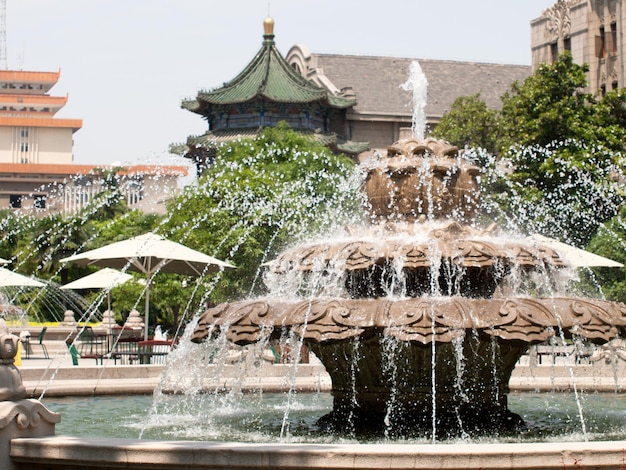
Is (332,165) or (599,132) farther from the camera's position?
(332,165)

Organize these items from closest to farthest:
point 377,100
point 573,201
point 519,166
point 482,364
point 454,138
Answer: point 482,364
point 573,201
point 519,166
point 454,138
point 377,100

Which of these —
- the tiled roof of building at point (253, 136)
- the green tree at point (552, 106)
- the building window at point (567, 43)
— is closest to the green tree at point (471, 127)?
the building window at point (567, 43)

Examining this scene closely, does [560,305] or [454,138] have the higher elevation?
[454,138]

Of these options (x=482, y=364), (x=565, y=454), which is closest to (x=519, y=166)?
(x=482, y=364)

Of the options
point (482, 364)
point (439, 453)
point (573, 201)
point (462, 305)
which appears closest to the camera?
point (439, 453)

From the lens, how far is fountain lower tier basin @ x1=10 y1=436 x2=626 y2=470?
698cm

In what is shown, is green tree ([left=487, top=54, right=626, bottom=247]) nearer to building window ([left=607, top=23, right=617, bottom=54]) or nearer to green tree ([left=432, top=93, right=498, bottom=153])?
green tree ([left=432, top=93, right=498, bottom=153])

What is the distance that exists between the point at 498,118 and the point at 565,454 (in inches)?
1675

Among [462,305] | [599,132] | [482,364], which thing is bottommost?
[482,364]

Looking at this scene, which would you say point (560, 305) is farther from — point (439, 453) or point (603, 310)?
point (439, 453)

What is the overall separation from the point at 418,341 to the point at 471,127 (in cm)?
3827

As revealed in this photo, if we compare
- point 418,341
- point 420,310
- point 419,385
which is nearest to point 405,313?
point 420,310

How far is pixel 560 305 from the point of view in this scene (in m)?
10.2

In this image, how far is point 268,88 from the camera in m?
69.3
